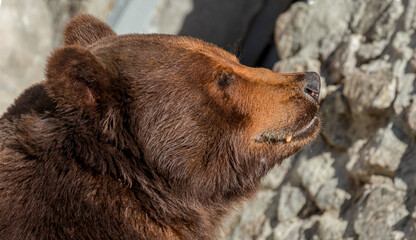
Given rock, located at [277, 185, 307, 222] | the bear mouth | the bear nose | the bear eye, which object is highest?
the bear eye

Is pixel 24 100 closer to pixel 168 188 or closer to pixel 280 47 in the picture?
pixel 168 188

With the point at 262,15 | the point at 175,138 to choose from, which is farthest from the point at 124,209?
the point at 262,15

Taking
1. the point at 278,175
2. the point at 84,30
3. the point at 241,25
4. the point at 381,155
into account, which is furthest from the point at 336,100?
the point at 241,25

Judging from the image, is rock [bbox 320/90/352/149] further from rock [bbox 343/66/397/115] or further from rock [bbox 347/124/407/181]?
rock [bbox 347/124/407/181]

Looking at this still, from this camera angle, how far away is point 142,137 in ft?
8.86

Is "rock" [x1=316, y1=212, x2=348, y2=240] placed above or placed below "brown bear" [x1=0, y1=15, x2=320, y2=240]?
below

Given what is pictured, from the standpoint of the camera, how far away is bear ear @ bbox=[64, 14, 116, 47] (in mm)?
3250

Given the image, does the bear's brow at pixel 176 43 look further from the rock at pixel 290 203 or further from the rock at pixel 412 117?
the rock at pixel 290 203

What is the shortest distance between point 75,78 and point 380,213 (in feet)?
6.78

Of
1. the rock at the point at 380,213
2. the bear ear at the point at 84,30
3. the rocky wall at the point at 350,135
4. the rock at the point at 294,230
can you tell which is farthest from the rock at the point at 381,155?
the bear ear at the point at 84,30

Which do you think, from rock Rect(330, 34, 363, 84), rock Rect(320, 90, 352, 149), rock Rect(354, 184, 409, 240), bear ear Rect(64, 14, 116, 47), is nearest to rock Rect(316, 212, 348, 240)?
rock Rect(354, 184, 409, 240)

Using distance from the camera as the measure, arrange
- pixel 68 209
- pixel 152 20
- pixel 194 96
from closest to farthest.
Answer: pixel 68 209 → pixel 194 96 → pixel 152 20

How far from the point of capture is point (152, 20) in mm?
Answer: 5914

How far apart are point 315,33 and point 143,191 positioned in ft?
8.61
